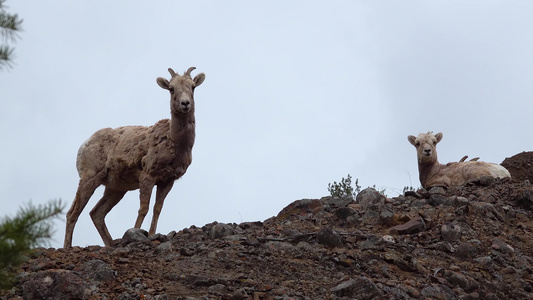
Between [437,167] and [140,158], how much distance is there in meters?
7.85

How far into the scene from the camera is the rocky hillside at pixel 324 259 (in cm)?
698

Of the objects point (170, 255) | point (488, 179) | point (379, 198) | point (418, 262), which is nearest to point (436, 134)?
point (488, 179)

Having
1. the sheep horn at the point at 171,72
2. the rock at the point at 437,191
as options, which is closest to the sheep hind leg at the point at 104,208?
the sheep horn at the point at 171,72

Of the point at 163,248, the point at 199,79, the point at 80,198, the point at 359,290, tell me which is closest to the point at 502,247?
the point at 359,290

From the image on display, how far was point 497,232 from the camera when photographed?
962cm

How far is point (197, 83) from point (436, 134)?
24.0 feet

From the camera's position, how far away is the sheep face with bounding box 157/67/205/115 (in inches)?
477

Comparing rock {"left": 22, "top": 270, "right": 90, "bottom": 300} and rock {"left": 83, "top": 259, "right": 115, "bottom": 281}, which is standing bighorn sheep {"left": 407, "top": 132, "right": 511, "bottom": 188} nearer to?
rock {"left": 83, "top": 259, "right": 115, "bottom": 281}

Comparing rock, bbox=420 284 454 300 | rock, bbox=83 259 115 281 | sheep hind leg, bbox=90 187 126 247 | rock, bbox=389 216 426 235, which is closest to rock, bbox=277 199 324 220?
rock, bbox=389 216 426 235

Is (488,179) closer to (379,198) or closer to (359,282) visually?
(379,198)

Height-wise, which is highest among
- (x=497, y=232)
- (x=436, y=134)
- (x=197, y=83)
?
(x=436, y=134)

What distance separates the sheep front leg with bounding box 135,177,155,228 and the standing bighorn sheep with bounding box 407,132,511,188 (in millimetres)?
6469

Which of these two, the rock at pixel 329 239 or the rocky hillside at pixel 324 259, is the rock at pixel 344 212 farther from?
the rock at pixel 329 239

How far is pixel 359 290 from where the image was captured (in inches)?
273
